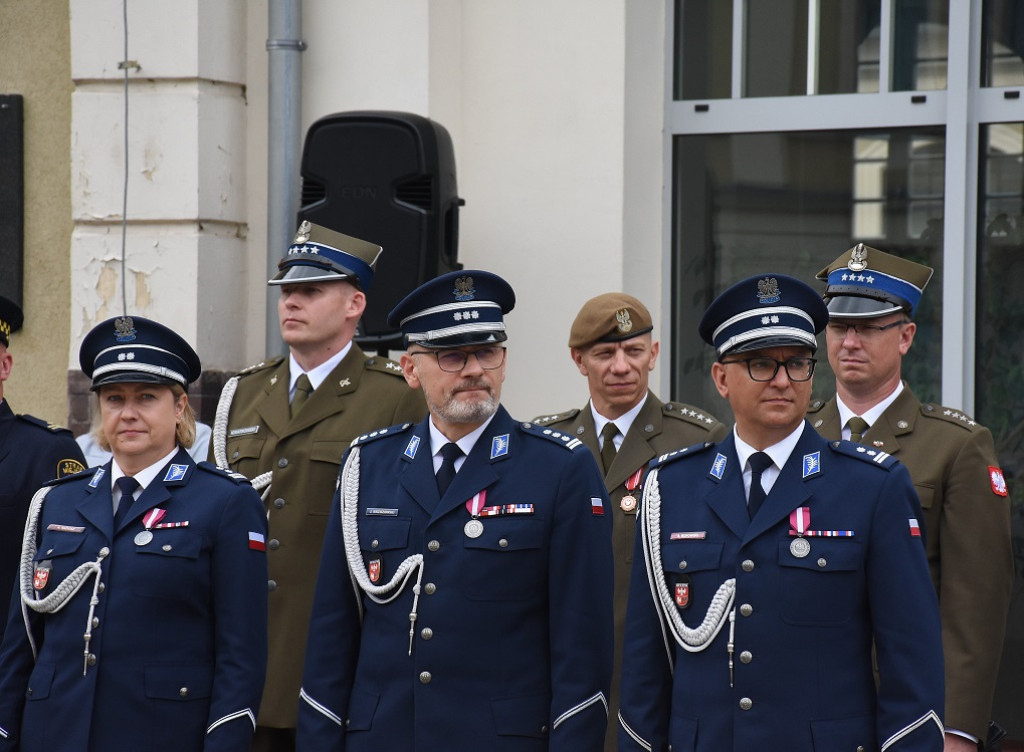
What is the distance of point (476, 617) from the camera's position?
376 cm

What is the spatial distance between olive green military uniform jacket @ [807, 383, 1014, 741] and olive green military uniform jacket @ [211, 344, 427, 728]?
59.2 inches

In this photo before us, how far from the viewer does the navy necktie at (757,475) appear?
11.7 feet

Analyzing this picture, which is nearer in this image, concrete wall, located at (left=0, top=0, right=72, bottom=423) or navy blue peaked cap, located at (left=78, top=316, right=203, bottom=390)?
navy blue peaked cap, located at (left=78, top=316, right=203, bottom=390)

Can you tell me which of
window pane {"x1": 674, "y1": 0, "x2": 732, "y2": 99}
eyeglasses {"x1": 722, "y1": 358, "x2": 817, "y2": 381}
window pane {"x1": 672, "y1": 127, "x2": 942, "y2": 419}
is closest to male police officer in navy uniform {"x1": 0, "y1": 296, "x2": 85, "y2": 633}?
eyeglasses {"x1": 722, "y1": 358, "x2": 817, "y2": 381}

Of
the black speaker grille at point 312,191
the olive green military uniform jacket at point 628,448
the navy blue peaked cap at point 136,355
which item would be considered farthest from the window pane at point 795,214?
the navy blue peaked cap at point 136,355

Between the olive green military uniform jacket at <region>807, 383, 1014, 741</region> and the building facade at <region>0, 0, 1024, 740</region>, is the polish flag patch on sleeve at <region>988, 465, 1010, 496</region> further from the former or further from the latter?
the building facade at <region>0, 0, 1024, 740</region>

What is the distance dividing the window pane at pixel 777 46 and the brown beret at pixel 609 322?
90.8 inches

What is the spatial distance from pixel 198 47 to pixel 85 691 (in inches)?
146

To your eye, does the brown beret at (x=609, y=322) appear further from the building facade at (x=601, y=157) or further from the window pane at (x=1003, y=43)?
the window pane at (x=1003, y=43)

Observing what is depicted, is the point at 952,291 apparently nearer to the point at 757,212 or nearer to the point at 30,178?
the point at 757,212

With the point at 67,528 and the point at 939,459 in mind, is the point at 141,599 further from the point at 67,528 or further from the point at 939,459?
the point at 939,459

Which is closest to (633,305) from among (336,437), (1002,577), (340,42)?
(336,437)

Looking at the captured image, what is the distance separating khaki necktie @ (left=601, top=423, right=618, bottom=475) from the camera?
16.6 ft

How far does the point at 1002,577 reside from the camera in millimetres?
4383
